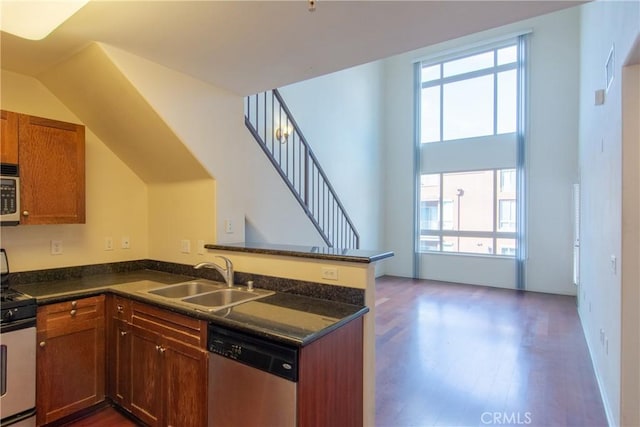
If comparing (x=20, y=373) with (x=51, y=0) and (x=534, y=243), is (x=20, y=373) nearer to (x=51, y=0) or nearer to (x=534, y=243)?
(x=51, y=0)

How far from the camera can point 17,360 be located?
208 cm

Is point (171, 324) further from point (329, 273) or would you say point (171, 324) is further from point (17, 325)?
point (329, 273)

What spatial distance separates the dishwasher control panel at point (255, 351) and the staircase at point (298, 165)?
2204mm

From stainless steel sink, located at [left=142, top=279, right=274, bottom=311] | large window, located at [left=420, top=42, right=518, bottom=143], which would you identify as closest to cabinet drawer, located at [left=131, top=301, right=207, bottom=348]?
stainless steel sink, located at [left=142, top=279, right=274, bottom=311]

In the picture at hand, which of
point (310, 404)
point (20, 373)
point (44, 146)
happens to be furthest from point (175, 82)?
point (310, 404)

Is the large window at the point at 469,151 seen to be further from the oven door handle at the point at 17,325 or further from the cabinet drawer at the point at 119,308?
the oven door handle at the point at 17,325

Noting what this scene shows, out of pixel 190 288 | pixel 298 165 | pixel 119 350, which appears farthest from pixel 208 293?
pixel 298 165

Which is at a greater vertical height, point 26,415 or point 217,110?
point 217,110

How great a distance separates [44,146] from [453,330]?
14.9ft

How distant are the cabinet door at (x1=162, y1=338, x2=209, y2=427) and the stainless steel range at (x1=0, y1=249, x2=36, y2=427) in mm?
831

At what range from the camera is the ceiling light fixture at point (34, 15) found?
148 cm

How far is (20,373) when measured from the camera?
82.4 inches

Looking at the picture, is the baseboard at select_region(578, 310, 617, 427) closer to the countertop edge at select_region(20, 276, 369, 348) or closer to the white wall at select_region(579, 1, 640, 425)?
the white wall at select_region(579, 1, 640, 425)

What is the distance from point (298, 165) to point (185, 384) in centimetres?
359
